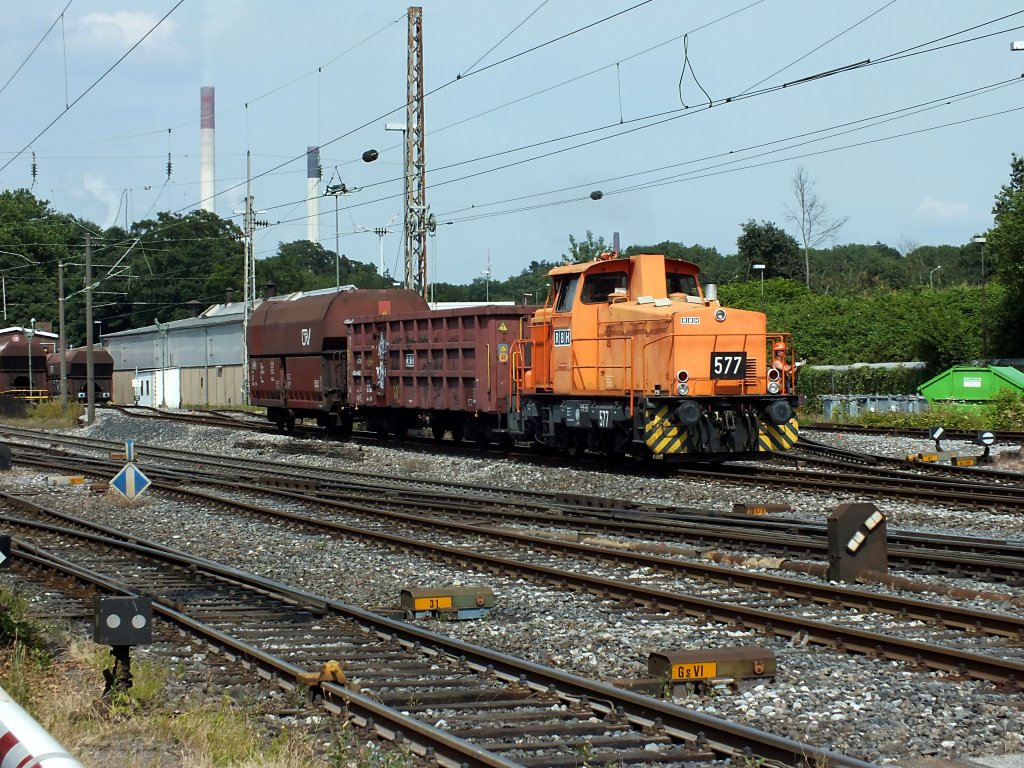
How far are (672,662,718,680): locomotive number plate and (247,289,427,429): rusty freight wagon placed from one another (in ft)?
69.7

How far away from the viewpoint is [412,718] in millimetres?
5988

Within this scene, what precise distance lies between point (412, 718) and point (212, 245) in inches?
3640

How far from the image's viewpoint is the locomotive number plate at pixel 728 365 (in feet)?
60.2

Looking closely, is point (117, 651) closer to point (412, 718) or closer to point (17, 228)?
point (412, 718)

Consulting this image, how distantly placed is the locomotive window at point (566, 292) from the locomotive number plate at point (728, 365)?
112 inches

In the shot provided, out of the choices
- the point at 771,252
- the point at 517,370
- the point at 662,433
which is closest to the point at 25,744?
the point at 662,433

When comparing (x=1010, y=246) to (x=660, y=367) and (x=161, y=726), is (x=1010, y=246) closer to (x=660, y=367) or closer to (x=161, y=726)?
(x=660, y=367)

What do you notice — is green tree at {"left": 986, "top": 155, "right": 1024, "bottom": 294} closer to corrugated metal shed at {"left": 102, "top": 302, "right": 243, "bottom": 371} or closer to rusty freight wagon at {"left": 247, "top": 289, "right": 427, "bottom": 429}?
rusty freight wagon at {"left": 247, "top": 289, "right": 427, "bottom": 429}

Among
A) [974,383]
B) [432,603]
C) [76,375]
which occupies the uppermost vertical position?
[76,375]

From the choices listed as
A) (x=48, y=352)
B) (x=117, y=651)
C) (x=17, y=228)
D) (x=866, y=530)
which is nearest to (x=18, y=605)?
(x=117, y=651)

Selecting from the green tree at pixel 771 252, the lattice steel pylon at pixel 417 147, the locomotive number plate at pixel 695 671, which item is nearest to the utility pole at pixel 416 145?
the lattice steel pylon at pixel 417 147

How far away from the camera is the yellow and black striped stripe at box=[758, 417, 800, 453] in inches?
731

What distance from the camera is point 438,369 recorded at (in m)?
24.5

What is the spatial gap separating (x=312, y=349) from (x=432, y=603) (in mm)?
20983
